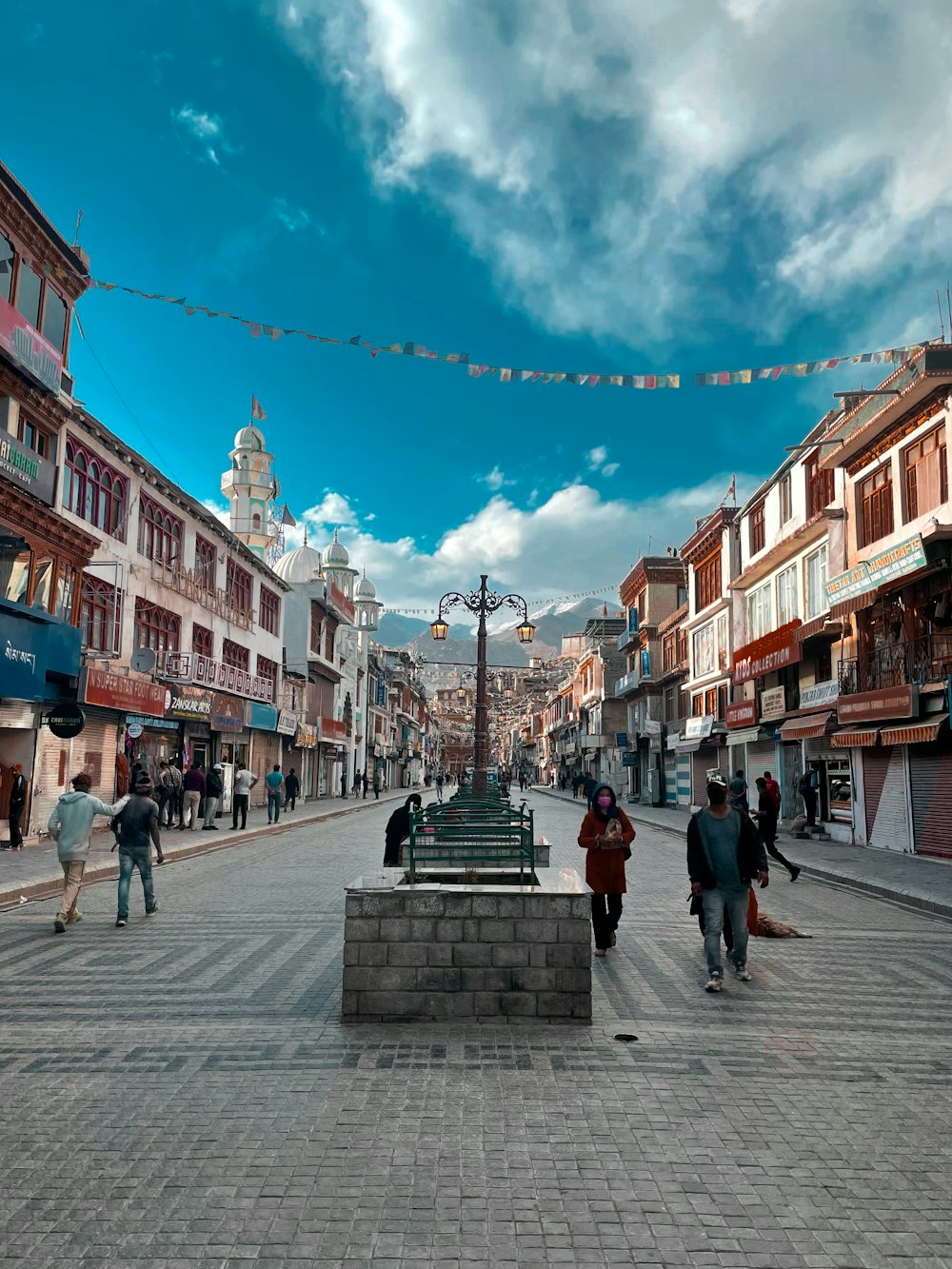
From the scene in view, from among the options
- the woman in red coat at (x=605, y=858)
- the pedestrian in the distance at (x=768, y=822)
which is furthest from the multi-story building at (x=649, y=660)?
the woman in red coat at (x=605, y=858)

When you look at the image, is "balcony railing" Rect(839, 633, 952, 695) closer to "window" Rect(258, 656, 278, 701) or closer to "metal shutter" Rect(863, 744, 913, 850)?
"metal shutter" Rect(863, 744, 913, 850)

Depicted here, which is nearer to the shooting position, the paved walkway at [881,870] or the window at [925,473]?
the paved walkway at [881,870]

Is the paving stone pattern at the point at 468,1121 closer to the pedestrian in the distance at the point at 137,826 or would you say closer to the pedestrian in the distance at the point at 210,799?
the pedestrian in the distance at the point at 137,826

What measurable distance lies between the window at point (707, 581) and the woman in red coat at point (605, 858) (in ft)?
101

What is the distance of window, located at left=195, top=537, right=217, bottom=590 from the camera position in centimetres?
3241

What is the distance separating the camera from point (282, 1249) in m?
3.54

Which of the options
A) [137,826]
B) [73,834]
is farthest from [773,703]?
[73,834]

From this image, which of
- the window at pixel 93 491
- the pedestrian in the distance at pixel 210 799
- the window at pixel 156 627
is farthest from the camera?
the window at pixel 156 627

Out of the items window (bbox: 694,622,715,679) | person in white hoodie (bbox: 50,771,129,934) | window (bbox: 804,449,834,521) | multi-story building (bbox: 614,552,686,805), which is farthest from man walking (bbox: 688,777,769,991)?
multi-story building (bbox: 614,552,686,805)

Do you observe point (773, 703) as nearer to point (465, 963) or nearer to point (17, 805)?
point (17, 805)

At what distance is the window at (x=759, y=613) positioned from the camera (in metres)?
32.1

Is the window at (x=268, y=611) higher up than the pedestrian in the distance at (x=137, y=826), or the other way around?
the window at (x=268, y=611)

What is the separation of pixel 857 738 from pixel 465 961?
17306 millimetres

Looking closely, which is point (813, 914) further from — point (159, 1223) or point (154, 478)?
point (154, 478)
